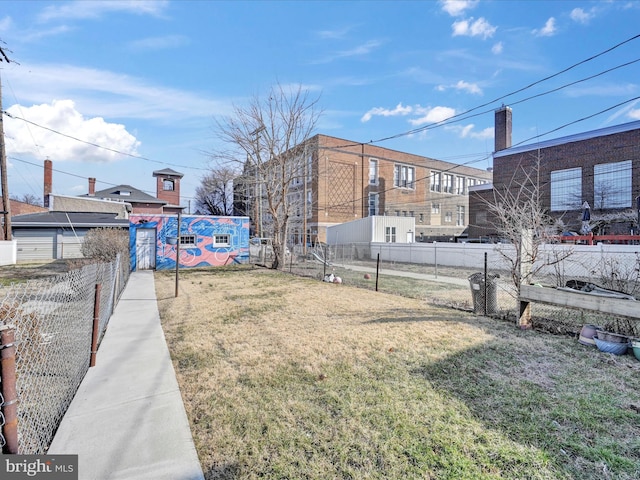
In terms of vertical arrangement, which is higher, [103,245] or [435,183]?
[435,183]

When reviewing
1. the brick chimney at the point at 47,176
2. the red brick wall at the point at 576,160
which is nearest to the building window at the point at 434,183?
the red brick wall at the point at 576,160

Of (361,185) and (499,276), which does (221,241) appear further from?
(361,185)

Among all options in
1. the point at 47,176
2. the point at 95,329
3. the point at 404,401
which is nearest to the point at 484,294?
the point at 404,401

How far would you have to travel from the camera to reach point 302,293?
10562mm

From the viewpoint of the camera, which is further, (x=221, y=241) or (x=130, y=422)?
(x=221, y=241)

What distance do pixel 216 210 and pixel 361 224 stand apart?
32.2 m

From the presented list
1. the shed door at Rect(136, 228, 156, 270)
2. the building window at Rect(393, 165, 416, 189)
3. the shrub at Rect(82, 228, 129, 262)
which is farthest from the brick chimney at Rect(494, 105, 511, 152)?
the shrub at Rect(82, 228, 129, 262)

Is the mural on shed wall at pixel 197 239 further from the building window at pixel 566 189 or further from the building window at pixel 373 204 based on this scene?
the building window at pixel 566 189

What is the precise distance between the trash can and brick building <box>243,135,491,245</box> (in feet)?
73.0

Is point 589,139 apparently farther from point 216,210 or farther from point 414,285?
point 216,210

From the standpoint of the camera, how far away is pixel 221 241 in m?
21.3

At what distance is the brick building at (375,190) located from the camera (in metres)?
34.8

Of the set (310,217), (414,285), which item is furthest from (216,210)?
(414,285)

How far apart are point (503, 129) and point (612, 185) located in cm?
951
